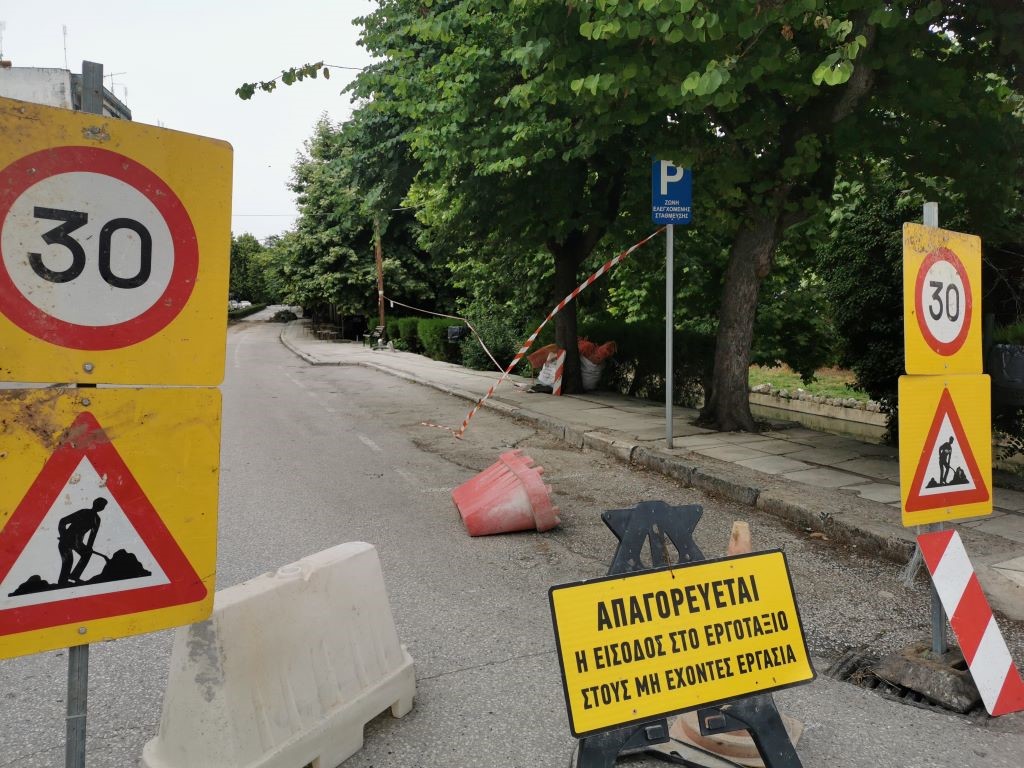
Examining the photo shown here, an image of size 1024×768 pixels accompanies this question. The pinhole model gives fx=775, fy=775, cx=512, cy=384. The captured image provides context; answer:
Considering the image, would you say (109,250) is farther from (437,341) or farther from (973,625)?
(437,341)

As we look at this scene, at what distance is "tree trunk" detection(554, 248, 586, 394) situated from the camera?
13.7m

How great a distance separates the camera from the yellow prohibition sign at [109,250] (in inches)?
75.6

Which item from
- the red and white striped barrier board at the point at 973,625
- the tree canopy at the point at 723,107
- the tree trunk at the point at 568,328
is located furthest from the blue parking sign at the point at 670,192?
the red and white striped barrier board at the point at 973,625

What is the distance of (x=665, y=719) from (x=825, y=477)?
5.24 m

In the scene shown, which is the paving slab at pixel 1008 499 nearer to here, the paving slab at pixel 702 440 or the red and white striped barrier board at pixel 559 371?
the paving slab at pixel 702 440

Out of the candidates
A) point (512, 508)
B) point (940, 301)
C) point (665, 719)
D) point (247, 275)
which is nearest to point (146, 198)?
point (665, 719)

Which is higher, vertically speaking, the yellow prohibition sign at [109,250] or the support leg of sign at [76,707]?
the yellow prohibition sign at [109,250]

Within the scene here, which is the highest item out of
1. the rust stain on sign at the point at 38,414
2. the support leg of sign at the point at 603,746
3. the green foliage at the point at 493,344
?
the green foliage at the point at 493,344

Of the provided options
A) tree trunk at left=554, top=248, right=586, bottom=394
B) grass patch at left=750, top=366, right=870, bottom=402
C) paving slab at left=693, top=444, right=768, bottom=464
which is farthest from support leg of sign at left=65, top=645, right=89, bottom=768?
grass patch at left=750, top=366, right=870, bottom=402

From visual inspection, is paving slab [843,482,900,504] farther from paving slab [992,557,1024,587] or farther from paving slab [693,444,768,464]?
paving slab [992,557,1024,587]

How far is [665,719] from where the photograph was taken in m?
2.66

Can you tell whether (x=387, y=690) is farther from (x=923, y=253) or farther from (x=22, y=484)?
(x=923, y=253)

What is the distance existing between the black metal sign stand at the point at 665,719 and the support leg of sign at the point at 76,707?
4.86 feet

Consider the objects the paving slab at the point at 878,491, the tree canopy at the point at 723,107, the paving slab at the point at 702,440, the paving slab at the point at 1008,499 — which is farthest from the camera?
the paving slab at the point at 702,440
